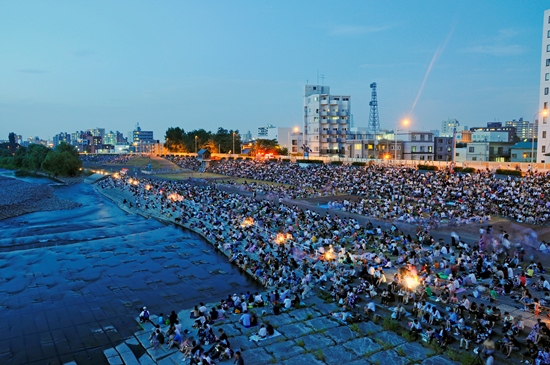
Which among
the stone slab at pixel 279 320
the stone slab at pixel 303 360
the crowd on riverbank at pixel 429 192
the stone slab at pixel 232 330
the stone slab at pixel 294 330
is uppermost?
the crowd on riverbank at pixel 429 192

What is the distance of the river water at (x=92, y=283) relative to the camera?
14766 millimetres

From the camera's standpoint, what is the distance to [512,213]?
102 ft

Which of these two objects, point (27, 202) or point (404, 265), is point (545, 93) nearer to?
point (404, 265)

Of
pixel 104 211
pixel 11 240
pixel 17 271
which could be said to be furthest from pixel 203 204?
pixel 17 271

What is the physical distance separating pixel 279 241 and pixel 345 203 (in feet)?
42.8

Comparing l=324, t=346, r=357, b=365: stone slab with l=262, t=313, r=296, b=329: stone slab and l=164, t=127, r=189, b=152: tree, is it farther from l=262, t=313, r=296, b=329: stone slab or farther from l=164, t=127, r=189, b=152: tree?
Answer: l=164, t=127, r=189, b=152: tree

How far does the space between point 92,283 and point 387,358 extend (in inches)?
627

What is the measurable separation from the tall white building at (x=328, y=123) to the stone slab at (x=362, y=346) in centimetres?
8025

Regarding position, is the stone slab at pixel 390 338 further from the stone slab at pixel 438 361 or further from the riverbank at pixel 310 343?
the stone slab at pixel 438 361

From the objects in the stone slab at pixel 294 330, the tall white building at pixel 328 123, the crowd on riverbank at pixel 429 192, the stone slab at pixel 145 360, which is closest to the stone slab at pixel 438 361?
the stone slab at pixel 294 330

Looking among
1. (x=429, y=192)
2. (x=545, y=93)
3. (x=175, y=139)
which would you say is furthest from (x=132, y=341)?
(x=175, y=139)

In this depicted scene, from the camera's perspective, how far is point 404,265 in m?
19.4

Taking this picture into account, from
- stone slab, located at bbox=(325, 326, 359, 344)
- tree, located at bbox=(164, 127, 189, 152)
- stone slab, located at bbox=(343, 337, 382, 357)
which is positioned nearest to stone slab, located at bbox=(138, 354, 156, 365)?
stone slab, located at bbox=(325, 326, 359, 344)

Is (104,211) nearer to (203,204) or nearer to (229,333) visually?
(203,204)
